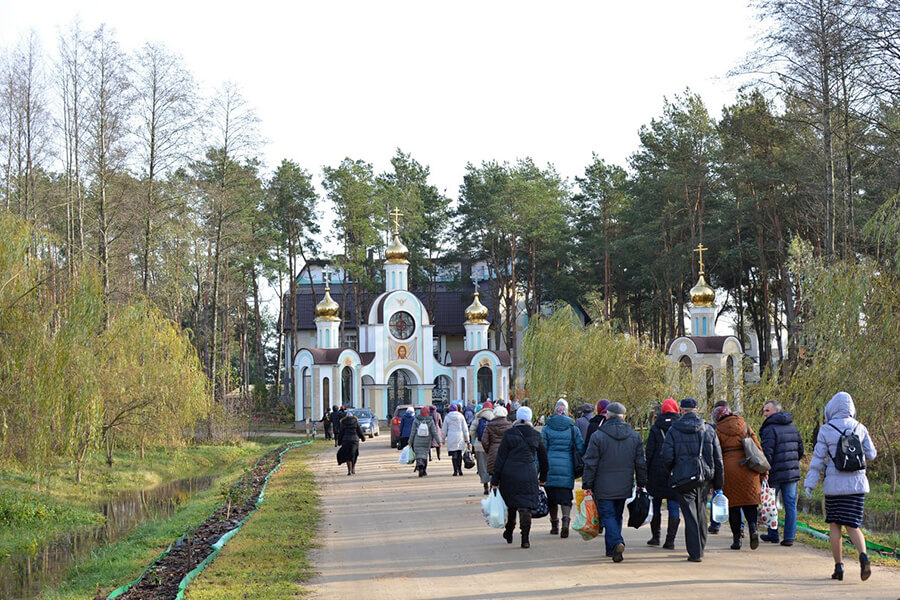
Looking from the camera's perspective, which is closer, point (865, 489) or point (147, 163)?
point (865, 489)

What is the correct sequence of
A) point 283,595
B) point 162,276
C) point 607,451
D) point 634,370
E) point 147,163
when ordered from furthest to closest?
point 162,276 → point 147,163 → point 634,370 → point 607,451 → point 283,595

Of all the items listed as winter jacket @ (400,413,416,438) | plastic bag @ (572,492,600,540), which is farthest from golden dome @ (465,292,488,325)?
plastic bag @ (572,492,600,540)

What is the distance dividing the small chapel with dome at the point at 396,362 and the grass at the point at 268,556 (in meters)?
35.2

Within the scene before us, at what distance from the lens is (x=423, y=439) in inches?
882

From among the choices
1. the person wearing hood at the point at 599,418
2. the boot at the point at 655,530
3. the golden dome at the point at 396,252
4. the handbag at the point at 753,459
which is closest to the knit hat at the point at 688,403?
the handbag at the point at 753,459

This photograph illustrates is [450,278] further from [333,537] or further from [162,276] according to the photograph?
[333,537]

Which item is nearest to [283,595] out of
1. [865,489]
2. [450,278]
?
[865,489]

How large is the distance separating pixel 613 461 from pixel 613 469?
Answer: 0.09 m

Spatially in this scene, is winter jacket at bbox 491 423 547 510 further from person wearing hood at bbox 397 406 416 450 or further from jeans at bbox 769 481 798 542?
person wearing hood at bbox 397 406 416 450

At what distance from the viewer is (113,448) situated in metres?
29.6

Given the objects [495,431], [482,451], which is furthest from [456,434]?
[495,431]

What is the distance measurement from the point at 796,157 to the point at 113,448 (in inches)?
1069

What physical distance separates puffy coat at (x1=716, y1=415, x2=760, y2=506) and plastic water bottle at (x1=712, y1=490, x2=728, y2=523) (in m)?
0.31

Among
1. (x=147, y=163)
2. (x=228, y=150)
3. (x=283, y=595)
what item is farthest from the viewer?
(x=228, y=150)
